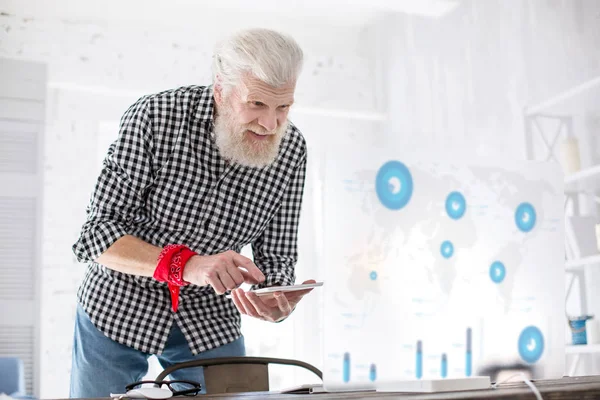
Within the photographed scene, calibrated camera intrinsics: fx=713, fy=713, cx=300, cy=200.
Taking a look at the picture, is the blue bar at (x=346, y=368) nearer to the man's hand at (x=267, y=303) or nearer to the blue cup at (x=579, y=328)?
the man's hand at (x=267, y=303)

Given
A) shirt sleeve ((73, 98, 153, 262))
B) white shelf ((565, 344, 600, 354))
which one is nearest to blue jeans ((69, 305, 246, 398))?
shirt sleeve ((73, 98, 153, 262))

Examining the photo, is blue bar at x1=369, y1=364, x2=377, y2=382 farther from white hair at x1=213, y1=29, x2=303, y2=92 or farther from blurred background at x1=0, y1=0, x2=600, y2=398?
blurred background at x1=0, y1=0, x2=600, y2=398

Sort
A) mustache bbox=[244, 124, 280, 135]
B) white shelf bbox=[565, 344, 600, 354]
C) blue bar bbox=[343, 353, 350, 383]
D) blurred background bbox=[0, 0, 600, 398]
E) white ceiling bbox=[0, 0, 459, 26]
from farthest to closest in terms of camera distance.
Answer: white ceiling bbox=[0, 0, 459, 26] < blurred background bbox=[0, 0, 600, 398] < white shelf bbox=[565, 344, 600, 354] < mustache bbox=[244, 124, 280, 135] < blue bar bbox=[343, 353, 350, 383]

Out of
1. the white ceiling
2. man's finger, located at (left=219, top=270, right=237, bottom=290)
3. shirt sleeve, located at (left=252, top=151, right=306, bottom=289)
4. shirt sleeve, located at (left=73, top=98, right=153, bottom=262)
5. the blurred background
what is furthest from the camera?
the white ceiling

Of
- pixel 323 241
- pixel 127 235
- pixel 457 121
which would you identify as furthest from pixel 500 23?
pixel 323 241

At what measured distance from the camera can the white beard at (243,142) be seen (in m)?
1.52

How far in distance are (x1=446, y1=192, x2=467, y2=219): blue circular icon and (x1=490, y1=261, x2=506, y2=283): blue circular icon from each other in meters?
0.08

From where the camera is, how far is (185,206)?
1.57 m

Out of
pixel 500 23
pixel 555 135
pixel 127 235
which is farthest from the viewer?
pixel 500 23

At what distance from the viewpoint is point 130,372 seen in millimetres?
1514

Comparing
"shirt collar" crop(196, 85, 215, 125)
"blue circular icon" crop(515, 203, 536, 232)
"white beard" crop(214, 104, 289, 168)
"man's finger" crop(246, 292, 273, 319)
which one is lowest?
"man's finger" crop(246, 292, 273, 319)

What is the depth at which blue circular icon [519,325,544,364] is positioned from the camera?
0.95 metres

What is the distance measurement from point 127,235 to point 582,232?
7.09ft

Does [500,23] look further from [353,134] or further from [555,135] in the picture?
[353,134]
